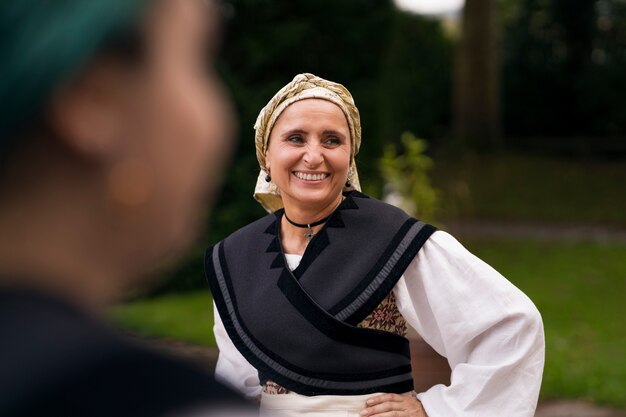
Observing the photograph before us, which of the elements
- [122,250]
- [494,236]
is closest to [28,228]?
[122,250]

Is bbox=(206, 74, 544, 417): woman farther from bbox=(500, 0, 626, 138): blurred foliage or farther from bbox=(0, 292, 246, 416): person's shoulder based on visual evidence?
bbox=(500, 0, 626, 138): blurred foliage

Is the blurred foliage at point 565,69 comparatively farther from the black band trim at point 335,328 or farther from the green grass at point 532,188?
the black band trim at point 335,328

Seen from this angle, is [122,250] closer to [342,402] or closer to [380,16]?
[342,402]

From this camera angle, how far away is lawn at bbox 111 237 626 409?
22.2ft

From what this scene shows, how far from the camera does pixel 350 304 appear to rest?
2.48 m

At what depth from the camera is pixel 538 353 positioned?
2484mm

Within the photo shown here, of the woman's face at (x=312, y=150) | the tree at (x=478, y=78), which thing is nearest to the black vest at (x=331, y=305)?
the woman's face at (x=312, y=150)

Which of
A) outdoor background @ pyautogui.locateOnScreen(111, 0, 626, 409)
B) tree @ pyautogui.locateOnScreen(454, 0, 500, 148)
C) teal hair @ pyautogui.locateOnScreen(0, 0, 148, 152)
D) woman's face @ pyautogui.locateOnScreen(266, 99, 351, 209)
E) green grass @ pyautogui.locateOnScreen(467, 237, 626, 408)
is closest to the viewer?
teal hair @ pyautogui.locateOnScreen(0, 0, 148, 152)

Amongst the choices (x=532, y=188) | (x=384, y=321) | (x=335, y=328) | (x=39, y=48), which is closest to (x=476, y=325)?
(x=384, y=321)

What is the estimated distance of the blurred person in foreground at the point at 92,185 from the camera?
1.97 feet

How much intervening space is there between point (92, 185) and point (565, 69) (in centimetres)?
2030

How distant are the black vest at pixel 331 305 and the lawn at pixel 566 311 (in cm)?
408

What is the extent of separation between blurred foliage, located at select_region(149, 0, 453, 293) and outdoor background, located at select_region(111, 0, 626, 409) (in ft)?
0.05

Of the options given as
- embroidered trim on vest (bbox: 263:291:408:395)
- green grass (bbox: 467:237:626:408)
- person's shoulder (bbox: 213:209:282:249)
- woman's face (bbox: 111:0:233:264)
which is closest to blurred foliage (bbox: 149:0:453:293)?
green grass (bbox: 467:237:626:408)
